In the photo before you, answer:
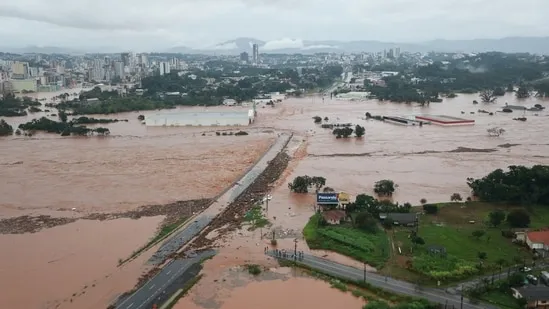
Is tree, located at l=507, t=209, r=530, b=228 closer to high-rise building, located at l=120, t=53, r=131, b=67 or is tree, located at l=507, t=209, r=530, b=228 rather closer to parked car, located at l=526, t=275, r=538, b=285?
parked car, located at l=526, t=275, r=538, b=285

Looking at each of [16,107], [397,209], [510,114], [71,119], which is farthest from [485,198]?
[16,107]

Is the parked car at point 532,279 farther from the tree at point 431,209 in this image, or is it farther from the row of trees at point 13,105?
the row of trees at point 13,105

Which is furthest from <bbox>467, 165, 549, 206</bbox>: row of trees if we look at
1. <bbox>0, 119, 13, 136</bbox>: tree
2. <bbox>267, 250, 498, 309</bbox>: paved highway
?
<bbox>0, 119, 13, 136</bbox>: tree

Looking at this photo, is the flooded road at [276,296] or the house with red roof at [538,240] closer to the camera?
the flooded road at [276,296]

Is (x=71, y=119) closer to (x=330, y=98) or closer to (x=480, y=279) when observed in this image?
(x=330, y=98)

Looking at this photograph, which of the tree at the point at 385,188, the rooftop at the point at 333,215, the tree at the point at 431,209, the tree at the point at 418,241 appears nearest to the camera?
the tree at the point at 418,241

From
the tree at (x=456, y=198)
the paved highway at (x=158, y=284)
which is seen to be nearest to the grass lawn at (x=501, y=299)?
the paved highway at (x=158, y=284)

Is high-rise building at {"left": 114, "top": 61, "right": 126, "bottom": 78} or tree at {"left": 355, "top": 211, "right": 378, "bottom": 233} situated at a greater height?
high-rise building at {"left": 114, "top": 61, "right": 126, "bottom": 78}
